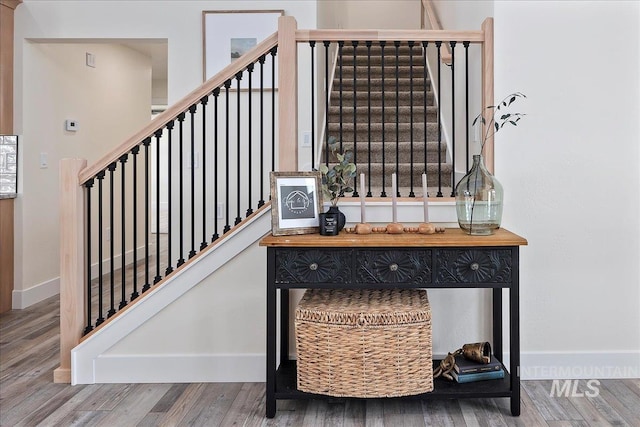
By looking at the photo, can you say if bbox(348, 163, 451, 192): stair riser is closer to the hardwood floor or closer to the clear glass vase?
the clear glass vase

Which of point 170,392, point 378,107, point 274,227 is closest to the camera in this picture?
point 274,227

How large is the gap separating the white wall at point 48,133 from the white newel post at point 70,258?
1917 millimetres

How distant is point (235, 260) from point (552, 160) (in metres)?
1.64

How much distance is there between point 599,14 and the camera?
2596 mm

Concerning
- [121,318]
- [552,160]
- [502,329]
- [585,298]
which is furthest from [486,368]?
[121,318]

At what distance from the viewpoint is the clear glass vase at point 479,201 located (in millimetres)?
2297

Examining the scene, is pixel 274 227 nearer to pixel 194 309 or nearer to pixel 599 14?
pixel 194 309

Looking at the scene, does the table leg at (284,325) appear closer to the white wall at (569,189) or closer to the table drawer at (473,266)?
the white wall at (569,189)

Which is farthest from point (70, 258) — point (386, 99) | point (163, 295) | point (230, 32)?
point (386, 99)

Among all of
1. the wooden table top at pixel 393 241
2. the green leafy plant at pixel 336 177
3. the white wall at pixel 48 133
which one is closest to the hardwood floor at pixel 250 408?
the wooden table top at pixel 393 241

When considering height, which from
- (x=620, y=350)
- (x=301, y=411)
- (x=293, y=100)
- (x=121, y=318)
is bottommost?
(x=301, y=411)

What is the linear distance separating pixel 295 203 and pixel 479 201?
0.80 meters

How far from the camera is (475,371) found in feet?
7.66

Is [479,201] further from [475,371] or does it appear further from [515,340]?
[475,371]
